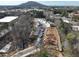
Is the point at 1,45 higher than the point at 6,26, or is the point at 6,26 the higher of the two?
the point at 6,26

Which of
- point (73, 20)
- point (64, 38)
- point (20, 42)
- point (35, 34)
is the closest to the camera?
point (64, 38)

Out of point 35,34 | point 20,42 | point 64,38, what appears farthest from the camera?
point 35,34

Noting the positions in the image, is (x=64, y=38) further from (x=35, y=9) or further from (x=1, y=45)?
(x=1, y=45)

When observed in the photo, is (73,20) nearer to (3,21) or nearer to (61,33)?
(61,33)

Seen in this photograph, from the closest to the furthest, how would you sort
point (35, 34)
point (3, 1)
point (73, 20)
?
point (3, 1) < point (73, 20) < point (35, 34)

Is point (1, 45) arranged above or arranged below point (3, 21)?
below

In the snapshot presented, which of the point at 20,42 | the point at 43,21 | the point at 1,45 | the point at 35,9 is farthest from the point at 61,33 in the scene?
the point at 1,45

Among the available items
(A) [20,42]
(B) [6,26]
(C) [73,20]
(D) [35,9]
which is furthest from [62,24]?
(B) [6,26]

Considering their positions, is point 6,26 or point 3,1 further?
point 6,26

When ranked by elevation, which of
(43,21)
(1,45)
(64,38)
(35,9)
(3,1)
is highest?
(3,1)

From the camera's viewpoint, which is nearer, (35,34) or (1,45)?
(1,45)
